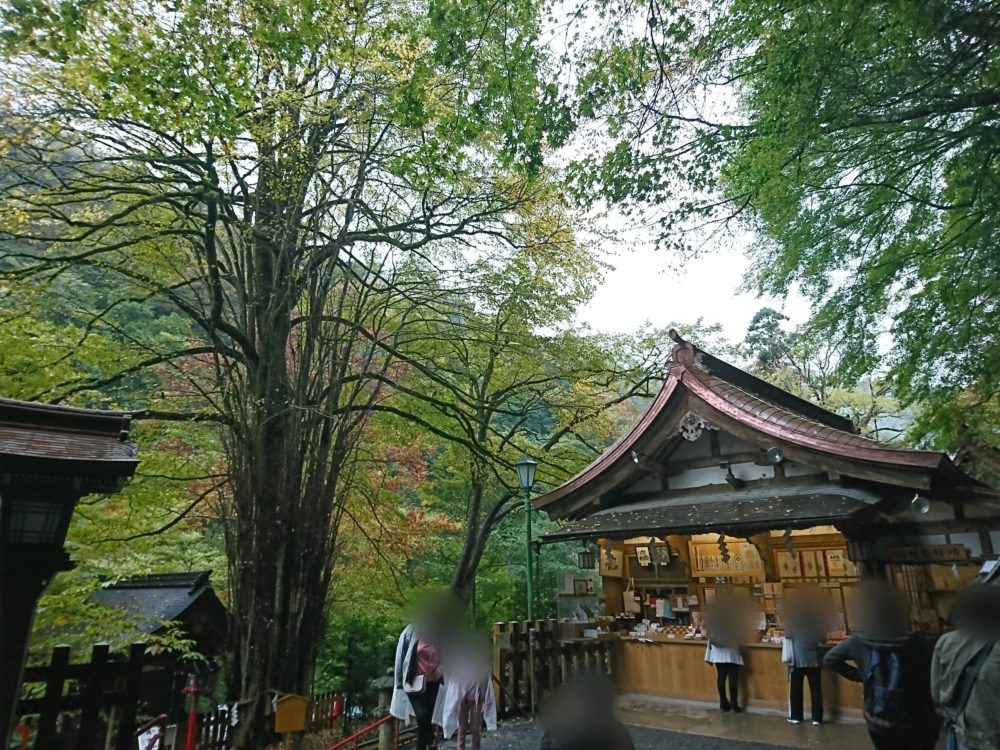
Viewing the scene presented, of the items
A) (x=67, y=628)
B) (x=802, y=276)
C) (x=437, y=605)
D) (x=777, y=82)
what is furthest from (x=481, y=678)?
(x=802, y=276)

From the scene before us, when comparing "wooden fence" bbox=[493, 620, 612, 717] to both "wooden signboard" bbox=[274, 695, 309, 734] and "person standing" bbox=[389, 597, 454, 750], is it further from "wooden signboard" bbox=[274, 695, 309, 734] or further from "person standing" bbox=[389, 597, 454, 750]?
"wooden signboard" bbox=[274, 695, 309, 734]

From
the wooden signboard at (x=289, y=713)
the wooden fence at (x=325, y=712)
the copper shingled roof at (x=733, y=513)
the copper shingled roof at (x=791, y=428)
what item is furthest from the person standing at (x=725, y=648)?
the wooden signboard at (x=289, y=713)

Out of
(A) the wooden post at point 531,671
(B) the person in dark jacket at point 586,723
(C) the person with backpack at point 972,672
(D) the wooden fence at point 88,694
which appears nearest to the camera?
(B) the person in dark jacket at point 586,723

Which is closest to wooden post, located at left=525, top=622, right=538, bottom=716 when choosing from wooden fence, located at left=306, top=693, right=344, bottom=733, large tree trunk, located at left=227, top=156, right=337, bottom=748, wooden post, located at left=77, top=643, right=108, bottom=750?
wooden fence, located at left=306, top=693, right=344, bottom=733

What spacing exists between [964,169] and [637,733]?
9.00 m

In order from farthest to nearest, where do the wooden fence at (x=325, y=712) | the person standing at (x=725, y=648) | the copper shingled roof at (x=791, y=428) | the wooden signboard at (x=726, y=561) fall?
the wooden signboard at (x=726, y=561), the wooden fence at (x=325, y=712), the person standing at (x=725, y=648), the copper shingled roof at (x=791, y=428)

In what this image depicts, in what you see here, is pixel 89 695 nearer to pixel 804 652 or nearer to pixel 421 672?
pixel 421 672

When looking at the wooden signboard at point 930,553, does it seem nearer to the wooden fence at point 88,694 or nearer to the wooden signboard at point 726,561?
the wooden signboard at point 726,561

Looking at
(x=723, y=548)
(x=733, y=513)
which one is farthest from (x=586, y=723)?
(x=723, y=548)

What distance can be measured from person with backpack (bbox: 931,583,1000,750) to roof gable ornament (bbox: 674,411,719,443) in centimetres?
557

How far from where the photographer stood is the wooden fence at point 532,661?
9.05 meters

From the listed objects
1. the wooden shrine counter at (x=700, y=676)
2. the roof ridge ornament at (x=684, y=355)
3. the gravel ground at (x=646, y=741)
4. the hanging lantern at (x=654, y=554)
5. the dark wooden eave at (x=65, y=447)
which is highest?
the roof ridge ornament at (x=684, y=355)

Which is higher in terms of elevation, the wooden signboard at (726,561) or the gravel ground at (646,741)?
the wooden signboard at (726,561)

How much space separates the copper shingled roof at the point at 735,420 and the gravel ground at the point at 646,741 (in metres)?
3.71
